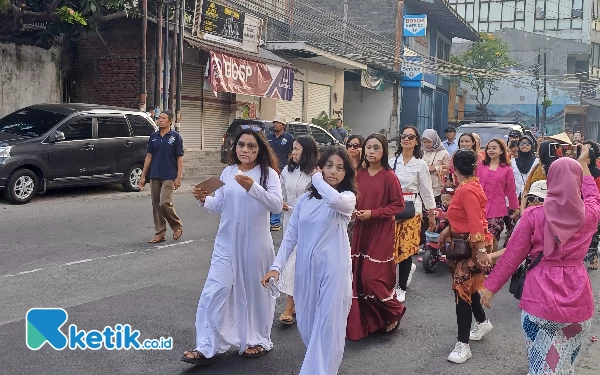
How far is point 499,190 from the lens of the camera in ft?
25.2

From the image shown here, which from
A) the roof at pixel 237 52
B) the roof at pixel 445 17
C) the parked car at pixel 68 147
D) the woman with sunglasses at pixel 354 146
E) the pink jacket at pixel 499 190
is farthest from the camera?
the roof at pixel 445 17

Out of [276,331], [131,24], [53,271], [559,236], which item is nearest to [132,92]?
[131,24]

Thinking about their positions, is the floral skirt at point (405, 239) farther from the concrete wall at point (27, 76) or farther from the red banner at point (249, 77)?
the red banner at point (249, 77)

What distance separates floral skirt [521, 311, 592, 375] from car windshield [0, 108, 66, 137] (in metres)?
11.0

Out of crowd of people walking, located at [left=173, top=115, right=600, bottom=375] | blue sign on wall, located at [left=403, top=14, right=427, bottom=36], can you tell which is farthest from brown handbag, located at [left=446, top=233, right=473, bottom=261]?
blue sign on wall, located at [left=403, top=14, right=427, bottom=36]

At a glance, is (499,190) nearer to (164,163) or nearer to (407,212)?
(407,212)

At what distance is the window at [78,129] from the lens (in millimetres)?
12992

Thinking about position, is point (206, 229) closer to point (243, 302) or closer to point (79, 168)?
point (79, 168)

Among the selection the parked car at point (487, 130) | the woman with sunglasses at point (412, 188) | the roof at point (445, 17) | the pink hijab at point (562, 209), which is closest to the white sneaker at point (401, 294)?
the woman with sunglasses at point (412, 188)

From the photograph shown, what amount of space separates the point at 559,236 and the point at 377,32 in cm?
3221

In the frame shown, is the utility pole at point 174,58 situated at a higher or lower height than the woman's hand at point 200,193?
higher

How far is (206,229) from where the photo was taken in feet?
35.3

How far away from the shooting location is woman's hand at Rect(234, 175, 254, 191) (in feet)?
14.6

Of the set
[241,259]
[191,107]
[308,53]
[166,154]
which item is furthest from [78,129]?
[308,53]
